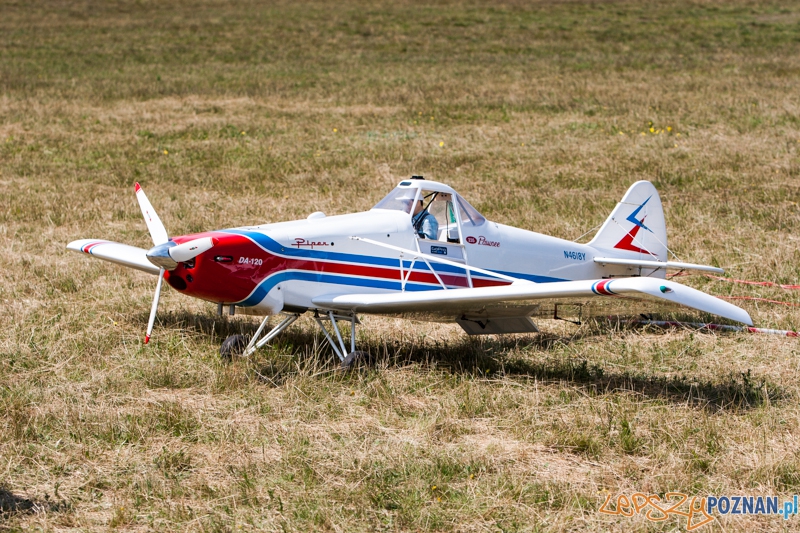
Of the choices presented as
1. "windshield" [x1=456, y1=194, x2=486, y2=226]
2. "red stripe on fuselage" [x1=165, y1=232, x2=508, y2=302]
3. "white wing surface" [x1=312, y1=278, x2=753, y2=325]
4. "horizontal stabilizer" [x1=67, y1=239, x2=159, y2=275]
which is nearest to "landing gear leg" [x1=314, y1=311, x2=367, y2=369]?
"white wing surface" [x1=312, y1=278, x2=753, y2=325]

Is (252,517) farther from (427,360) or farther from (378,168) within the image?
(378,168)

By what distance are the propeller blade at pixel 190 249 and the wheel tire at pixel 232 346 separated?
1130 millimetres

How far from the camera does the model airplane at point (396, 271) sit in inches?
277

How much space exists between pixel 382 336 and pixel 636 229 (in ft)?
10.8

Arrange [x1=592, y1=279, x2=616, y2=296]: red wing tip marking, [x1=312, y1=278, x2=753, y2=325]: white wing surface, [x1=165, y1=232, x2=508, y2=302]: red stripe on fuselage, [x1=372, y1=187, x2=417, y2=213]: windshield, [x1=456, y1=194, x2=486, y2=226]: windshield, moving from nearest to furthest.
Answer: [x1=312, y1=278, x2=753, y2=325]: white wing surface < [x1=592, y1=279, x2=616, y2=296]: red wing tip marking < [x1=165, y1=232, x2=508, y2=302]: red stripe on fuselage < [x1=372, y1=187, x2=417, y2=213]: windshield < [x1=456, y1=194, x2=486, y2=226]: windshield

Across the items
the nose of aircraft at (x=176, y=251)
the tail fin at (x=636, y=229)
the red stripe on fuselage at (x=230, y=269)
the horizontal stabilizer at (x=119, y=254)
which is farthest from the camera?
the tail fin at (x=636, y=229)

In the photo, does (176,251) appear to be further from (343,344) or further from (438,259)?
(438,259)

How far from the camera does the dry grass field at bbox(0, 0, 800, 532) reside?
213 inches

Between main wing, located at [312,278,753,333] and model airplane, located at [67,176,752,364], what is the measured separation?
12 millimetres

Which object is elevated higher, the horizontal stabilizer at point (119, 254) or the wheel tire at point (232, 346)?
the horizontal stabilizer at point (119, 254)

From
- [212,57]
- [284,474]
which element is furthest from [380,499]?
[212,57]

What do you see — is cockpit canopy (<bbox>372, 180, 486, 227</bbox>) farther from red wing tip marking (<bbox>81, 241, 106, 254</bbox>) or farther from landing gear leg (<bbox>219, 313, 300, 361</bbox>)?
red wing tip marking (<bbox>81, 241, 106, 254</bbox>)

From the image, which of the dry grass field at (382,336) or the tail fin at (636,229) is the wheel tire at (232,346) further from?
the tail fin at (636,229)

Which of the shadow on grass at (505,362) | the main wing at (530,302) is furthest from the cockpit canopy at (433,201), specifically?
the shadow on grass at (505,362)
